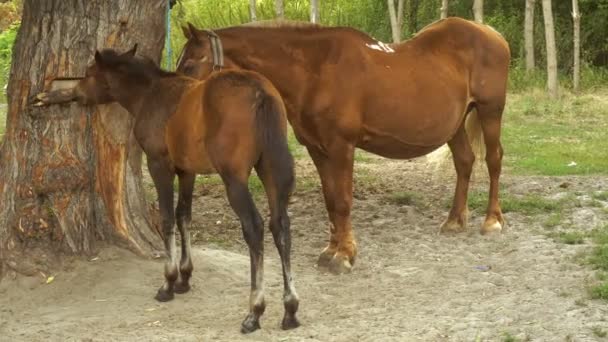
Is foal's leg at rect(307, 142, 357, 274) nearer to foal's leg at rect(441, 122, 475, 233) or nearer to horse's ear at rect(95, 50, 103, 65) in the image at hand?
foal's leg at rect(441, 122, 475, 233)

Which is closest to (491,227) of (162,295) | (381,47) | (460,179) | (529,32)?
(460,179)

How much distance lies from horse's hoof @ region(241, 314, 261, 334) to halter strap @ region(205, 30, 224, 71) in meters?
1.86

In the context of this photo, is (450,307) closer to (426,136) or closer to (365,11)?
(426,136)

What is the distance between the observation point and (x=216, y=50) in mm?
6320

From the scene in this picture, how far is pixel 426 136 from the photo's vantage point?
24.9 feet

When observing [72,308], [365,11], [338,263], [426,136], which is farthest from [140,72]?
[365,11]

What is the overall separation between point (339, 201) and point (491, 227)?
1.70 meters

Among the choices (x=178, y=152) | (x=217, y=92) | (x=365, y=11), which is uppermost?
(x=217, y=92)

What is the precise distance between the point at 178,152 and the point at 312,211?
3.66m

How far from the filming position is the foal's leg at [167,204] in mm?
5703

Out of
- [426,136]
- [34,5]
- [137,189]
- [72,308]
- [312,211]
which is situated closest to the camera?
[72,308]

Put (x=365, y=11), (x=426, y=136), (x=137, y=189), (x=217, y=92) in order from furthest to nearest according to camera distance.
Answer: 1. (x=365, y=11)
2. (x=426, y=136)
3. (x=137, y=189)
4. (x=217, y=92)

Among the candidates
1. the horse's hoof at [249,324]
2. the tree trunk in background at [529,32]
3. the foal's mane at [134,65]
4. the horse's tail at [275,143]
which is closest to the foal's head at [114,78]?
the foal's mane at [134,65]

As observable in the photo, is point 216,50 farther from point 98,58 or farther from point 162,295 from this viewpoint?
point 162,295
